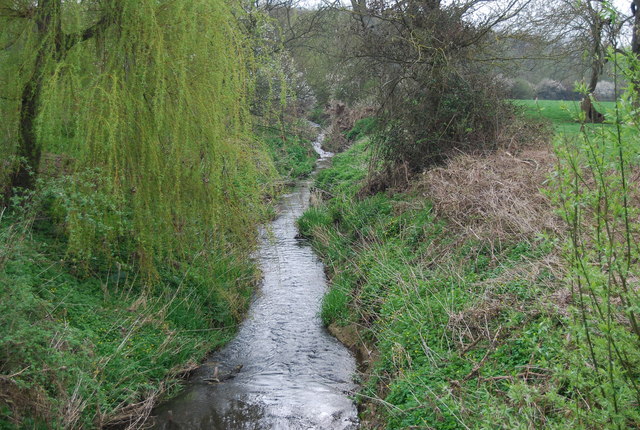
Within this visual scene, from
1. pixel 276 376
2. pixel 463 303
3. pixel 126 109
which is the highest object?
pixel 126 109

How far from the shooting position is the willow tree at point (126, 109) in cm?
501

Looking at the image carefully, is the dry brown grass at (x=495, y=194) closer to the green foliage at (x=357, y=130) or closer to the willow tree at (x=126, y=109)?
the willow tree at (x=126, y=109)

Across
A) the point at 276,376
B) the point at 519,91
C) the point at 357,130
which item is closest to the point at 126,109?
the point at 276,376

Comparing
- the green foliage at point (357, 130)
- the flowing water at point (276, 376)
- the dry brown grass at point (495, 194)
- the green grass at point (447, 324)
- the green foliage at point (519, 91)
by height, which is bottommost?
the flowing water at point (276, 376)

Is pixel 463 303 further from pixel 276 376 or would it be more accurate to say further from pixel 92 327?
pixel 92 327

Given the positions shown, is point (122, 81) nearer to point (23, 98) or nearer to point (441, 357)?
point (23, 98)

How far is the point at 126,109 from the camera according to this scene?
5.08 metres

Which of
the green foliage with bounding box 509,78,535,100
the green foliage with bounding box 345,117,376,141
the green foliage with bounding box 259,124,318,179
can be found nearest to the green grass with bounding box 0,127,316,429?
the green foliage with bounding box 509,78,535,100

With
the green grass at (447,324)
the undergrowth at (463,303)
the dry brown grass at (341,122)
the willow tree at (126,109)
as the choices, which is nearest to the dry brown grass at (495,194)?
the undergrowth at (463,303)

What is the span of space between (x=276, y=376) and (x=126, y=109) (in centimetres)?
344

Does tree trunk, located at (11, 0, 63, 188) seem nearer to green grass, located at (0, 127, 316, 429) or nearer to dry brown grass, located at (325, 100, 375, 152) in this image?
green grass, located at (0, 127, 316, 429)

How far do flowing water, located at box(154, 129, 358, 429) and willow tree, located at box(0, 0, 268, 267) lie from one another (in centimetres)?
142

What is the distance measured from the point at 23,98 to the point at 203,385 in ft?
12.1

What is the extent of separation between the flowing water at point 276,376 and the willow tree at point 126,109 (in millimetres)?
1420
